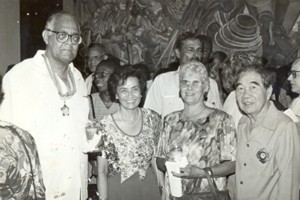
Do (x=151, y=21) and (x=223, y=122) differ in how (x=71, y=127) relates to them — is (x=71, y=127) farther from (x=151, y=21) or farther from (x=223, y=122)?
(x=151, y=21)

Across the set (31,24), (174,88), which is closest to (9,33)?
(31,24)

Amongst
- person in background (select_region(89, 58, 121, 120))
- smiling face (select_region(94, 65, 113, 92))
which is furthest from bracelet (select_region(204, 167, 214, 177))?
smiling face (select_region(94, 65, 113, 92))

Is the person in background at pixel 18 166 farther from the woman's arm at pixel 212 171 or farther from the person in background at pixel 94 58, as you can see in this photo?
the person in background at pixel 94 58

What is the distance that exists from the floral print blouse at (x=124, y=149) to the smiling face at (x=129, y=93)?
0.64 ft

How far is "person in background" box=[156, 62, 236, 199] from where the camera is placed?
3.35 meters

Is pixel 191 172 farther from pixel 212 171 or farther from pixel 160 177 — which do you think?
pixel 160 177

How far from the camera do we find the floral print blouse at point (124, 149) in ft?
11.7

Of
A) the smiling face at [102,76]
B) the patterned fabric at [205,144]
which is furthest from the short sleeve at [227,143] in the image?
the smiling face at [102,76]

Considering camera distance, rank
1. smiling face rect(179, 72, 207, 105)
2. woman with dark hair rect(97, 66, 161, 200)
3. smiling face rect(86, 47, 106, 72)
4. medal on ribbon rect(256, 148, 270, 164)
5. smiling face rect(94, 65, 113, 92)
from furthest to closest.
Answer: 1. smiling face rect(86, 47, 106, 72)
2. smiling face rect(94, 65, 113, 92)
3. woman with dark hair rect(97, 66, 161, 200)
4. smiling face rect(179, 72, 207, 105)
5. medal on ribbon rect(256, 148, 270, 164)

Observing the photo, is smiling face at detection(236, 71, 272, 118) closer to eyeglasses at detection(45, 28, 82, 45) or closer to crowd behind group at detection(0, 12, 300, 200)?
crowd behind group at detection(0, 12, 300, 200)

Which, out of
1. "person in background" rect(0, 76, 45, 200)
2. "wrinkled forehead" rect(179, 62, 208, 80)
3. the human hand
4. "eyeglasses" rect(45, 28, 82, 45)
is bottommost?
the human hand

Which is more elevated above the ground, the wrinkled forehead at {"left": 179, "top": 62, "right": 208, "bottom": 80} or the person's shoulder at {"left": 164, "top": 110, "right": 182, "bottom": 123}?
the wrinkled forehead at {"left": 179, "top": 62, "right": 208, "bottom": 80}

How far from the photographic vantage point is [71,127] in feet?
11.4

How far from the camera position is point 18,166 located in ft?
7.05
